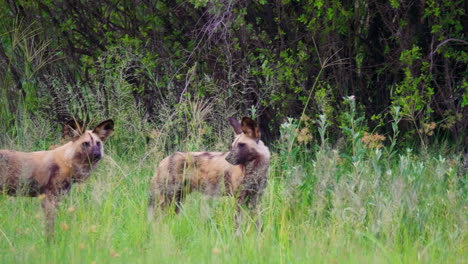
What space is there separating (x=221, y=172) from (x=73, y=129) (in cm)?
114

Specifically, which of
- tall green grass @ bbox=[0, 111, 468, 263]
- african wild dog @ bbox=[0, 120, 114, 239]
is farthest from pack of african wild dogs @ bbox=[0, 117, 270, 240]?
tall green grass @ bbox=[0, 111, 468, 263]

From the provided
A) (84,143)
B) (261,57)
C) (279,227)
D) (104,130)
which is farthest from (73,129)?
(261,57)

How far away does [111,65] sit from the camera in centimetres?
862

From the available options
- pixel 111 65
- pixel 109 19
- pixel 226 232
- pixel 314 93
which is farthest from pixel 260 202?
pixel 109 19

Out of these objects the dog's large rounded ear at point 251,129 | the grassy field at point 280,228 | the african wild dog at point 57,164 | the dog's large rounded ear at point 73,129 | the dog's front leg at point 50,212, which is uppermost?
the dog's large rounded ear at point 73,129

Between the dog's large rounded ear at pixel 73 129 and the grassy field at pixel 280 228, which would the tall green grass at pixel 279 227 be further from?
the dog's large rounded ear at pixel 73 129

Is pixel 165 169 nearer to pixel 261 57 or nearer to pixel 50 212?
pixel 50 212

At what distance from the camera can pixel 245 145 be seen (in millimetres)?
5730

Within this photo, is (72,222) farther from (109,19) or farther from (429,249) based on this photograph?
(109,19)

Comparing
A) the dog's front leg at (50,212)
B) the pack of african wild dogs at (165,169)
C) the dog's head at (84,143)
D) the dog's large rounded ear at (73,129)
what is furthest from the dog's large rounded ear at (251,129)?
the dog's front leg at (50,212)

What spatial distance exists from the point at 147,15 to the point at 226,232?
444 centimetres

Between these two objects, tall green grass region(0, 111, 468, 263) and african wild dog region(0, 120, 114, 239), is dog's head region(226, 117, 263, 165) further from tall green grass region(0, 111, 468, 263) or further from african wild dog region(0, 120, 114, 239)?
african wild dog region(0, 120, 114, 239)

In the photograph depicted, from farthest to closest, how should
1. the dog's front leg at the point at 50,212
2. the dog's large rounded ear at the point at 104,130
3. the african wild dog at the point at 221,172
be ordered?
1. the dog's large rounded ear at the point at 104,130
2. the african wild dog at the point at 221,172
3. the dog's front leg at the point at 50,212

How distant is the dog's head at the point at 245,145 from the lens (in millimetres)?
5664
